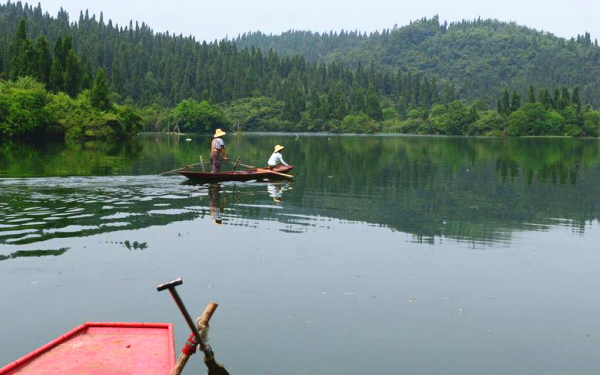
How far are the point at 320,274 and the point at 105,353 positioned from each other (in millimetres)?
7079

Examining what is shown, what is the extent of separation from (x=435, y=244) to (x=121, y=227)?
394 inches

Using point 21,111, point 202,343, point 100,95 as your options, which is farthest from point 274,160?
point 100,95

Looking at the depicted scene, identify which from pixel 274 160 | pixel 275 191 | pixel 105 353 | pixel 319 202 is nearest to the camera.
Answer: pixel 105 353

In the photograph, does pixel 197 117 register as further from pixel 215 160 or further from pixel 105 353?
pixel 105 353

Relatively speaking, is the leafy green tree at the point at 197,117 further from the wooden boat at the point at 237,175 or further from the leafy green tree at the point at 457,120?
the wooden boat at the point at 237,175

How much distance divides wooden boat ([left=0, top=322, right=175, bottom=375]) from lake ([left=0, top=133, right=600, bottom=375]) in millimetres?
760

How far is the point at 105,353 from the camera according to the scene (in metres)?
10.5

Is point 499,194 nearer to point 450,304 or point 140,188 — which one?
point 140,188

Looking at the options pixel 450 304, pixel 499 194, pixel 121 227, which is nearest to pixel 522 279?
pixel 450 304

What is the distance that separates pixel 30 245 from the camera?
63.0ft

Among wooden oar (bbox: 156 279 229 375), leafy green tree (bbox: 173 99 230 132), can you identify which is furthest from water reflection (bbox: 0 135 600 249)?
leafy green tree (bbox: 173 99 230 132)

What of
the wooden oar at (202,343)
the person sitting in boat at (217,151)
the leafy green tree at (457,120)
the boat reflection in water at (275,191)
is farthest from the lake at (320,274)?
the leafy green tree at (457,120)

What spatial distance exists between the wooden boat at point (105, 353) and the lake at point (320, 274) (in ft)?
2.49

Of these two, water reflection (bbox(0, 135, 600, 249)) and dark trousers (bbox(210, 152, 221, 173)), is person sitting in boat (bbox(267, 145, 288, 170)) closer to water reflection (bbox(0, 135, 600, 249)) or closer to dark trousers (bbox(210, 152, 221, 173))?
water reflection (bbox(0, 135, 600, 249))
